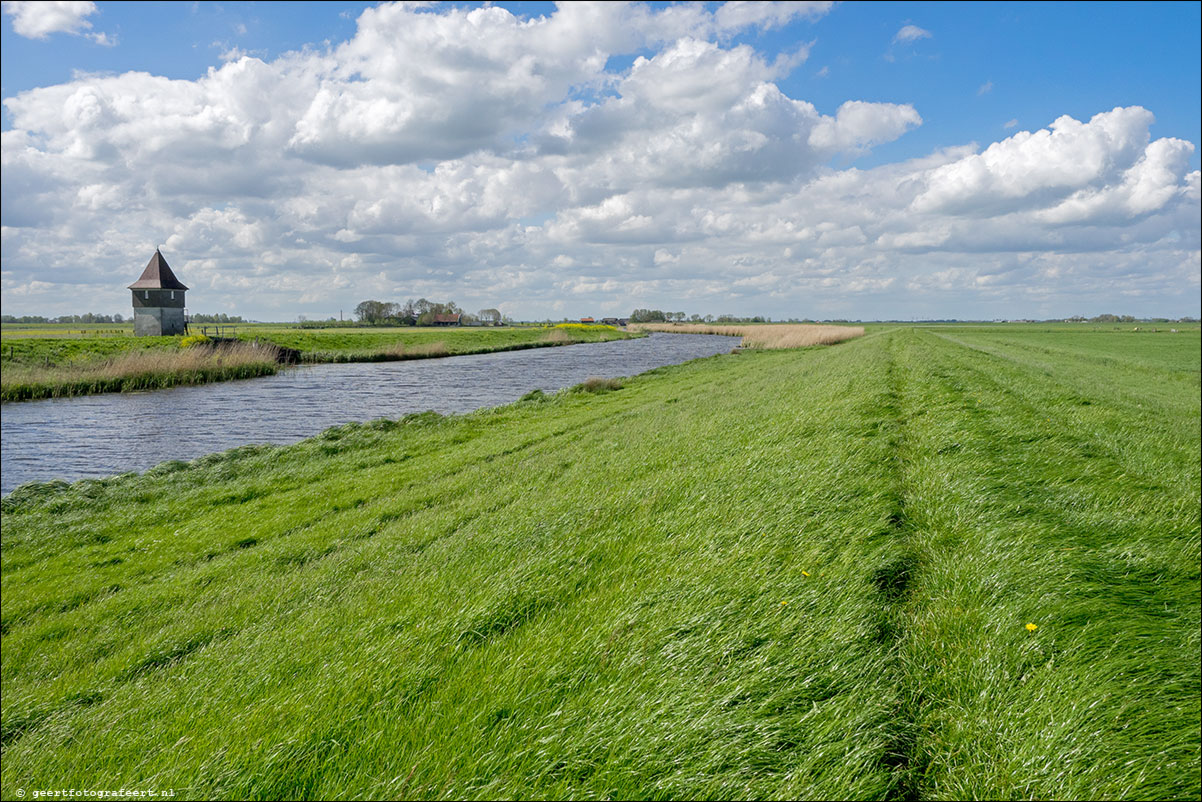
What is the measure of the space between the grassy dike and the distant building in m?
64.1

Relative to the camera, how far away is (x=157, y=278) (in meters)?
61.3

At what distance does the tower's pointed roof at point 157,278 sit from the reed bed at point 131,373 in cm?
A: 2438

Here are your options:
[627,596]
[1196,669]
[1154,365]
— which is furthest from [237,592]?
[1154,365]

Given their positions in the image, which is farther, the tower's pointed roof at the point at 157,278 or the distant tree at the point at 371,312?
the distant tree at the point at 371,312

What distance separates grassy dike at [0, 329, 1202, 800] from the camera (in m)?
2.95

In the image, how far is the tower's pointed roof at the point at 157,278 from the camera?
200 feet

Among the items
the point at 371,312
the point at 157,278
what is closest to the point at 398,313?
the point at 371,312

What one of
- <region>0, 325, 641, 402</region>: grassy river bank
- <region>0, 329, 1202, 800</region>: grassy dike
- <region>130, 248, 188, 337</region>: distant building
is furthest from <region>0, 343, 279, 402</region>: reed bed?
<region>0, 329, 1202, 800</region>: grassy dike

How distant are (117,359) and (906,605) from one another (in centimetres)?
4482

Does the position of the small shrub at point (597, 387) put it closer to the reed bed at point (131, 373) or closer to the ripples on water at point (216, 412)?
the ripples on water at point (216, 412)

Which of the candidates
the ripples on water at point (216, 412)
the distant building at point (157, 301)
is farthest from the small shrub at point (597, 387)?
the distant building at point (157, 301)

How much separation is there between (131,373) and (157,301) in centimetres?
3428

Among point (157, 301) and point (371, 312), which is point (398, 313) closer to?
point (371, 312)

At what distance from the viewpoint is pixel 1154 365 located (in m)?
35.2
